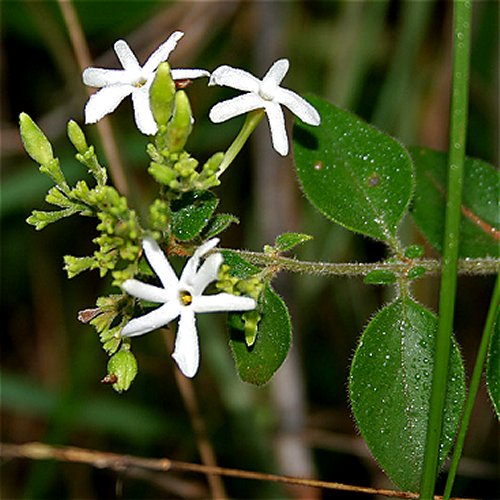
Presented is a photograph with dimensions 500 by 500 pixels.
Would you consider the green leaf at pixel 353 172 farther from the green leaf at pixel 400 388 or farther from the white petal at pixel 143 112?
the white petal at pixel 143 112

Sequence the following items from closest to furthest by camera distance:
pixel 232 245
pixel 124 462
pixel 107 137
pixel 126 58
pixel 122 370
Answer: pixel 122 370, pixel 126 58, pixel 124 462, pixel 107 137, pixel 232 245

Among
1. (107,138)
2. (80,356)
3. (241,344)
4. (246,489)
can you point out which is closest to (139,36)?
(107,138)

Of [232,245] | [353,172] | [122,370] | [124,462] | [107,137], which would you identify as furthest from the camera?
[232,245]

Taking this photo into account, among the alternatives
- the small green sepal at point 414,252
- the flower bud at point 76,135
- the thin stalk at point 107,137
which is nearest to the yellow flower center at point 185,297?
the flower bud at point 76,135

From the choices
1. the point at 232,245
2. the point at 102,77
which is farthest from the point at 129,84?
the point at 232,245

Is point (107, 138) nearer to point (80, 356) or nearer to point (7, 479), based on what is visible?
point (80, 356)

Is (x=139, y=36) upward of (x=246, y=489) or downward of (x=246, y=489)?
upward

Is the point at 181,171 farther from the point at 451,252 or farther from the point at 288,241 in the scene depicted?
the point at 451,252
